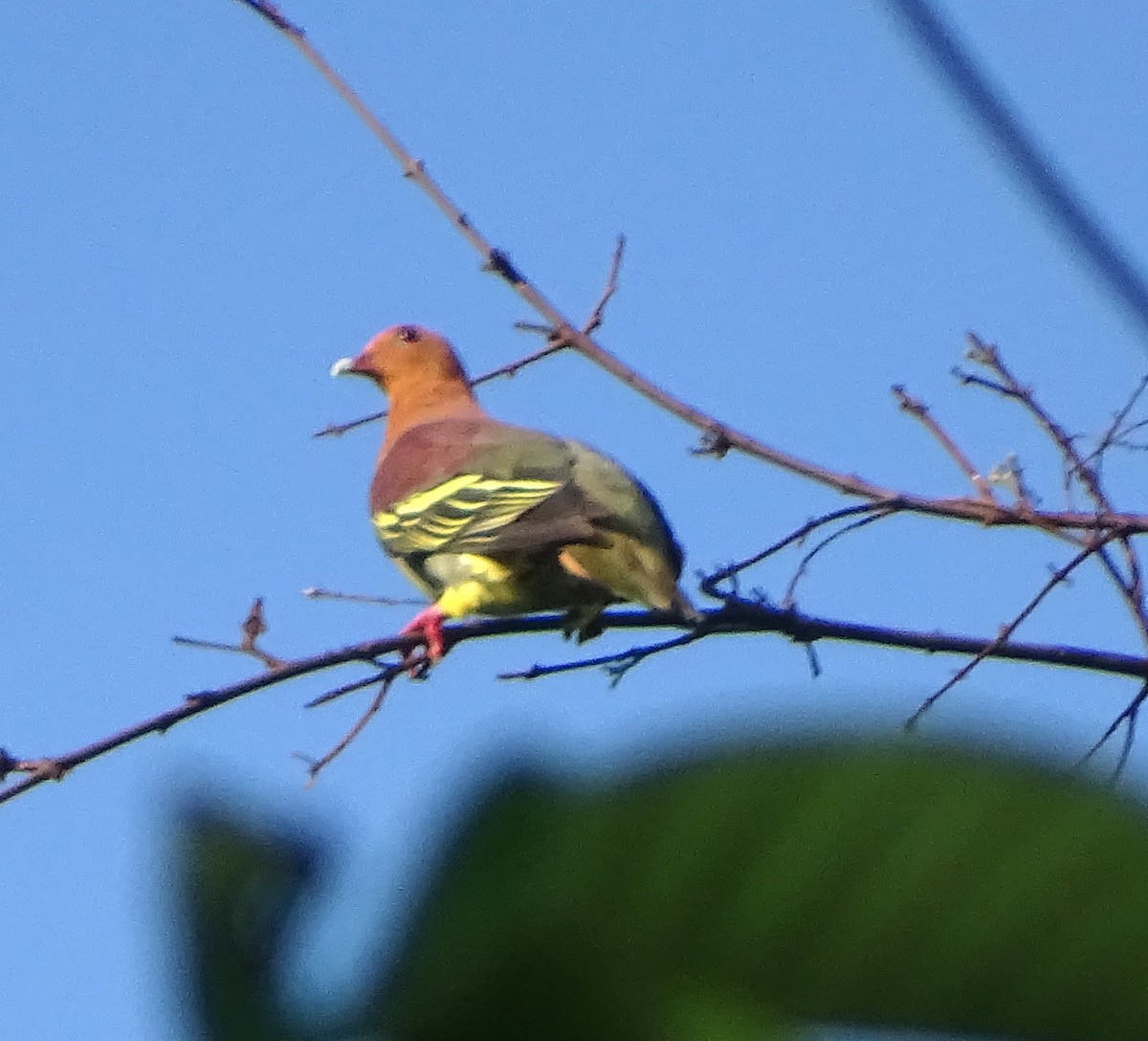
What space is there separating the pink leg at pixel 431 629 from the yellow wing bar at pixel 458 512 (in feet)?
0.75

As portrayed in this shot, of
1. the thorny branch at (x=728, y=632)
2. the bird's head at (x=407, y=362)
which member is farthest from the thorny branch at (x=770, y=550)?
the bird's head at (x=407, y=362)

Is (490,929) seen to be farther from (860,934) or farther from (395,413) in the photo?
(395,413)

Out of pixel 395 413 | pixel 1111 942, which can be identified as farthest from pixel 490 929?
pixel 395 413

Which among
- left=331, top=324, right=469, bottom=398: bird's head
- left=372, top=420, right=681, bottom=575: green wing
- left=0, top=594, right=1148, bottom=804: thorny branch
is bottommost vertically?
left=0, top=594, right=1148, bottom=804: thorny branch

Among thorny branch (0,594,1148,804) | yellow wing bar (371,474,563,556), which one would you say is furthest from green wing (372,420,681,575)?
thorny branch (0,594,1148,804)

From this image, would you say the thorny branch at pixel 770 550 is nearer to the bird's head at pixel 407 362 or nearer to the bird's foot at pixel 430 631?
the bird's foot at pixel 430 631

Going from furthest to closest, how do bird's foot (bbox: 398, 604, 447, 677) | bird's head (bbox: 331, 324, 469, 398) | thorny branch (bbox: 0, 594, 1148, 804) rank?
bird's head (bbox: 331, 324, 469, 398) → bird's foot (bbox: 398, 604, 447, 677) → thorny branch (bbox: 0, 594, 1148, 804)

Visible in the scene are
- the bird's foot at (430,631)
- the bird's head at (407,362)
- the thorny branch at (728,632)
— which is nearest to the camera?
the thorny branch at (728,632)

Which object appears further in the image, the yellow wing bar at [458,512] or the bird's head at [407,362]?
the bird's head at [407,362]

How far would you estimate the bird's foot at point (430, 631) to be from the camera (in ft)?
14.7

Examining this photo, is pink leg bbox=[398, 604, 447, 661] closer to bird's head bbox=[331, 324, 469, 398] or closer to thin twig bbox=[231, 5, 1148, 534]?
thin twig bbox=[231, 5, 1148, 534]

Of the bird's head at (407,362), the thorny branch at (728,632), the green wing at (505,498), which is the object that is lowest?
the thorny branch at (728,632)

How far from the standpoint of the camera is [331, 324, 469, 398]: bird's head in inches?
305

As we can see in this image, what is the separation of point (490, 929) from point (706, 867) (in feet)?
0.45
